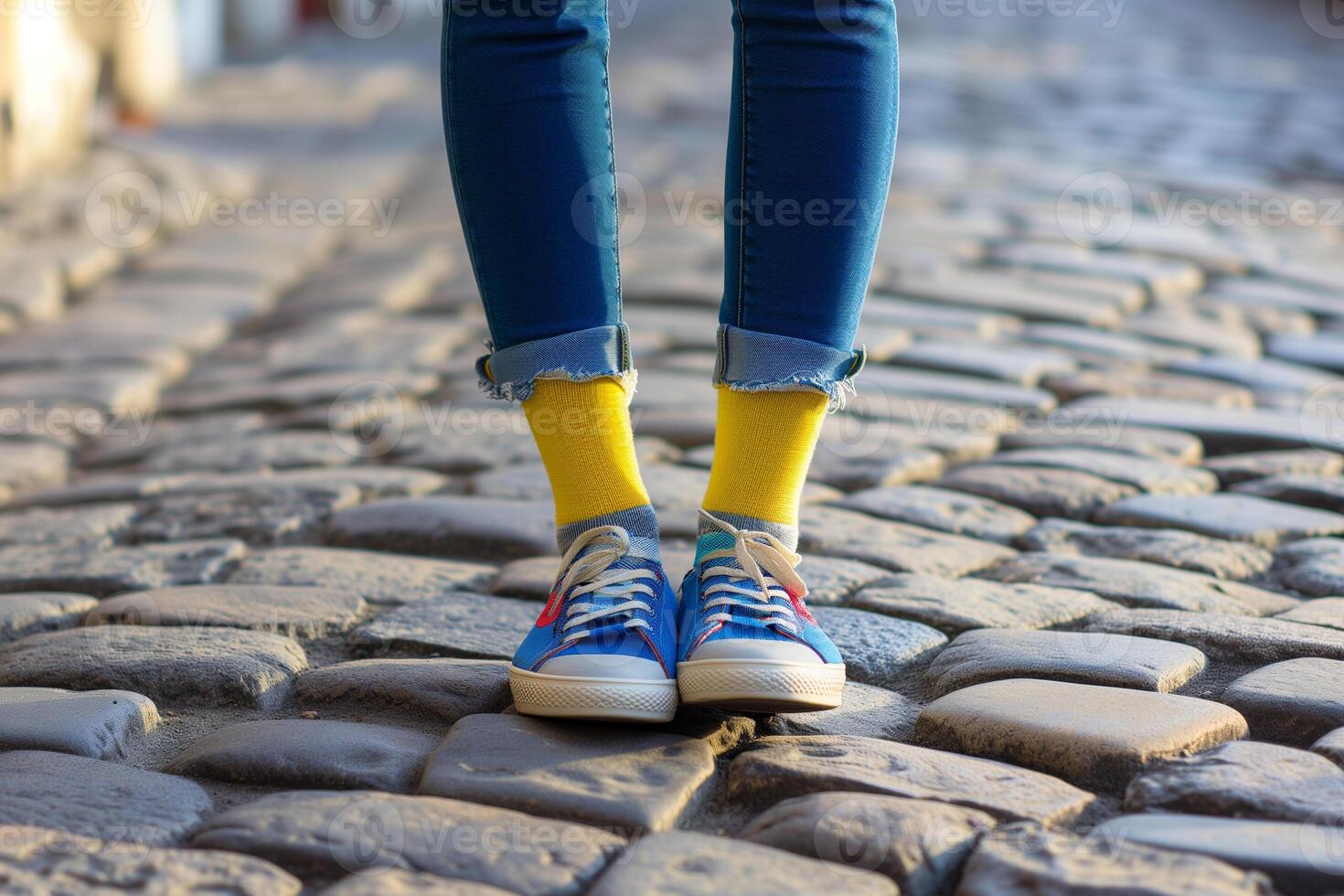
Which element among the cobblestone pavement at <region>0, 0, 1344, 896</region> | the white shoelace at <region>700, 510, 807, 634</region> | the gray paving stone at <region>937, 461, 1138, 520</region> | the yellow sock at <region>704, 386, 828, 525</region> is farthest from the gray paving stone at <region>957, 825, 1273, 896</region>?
the gray paving stone at <region>937, 461, 1138, 520</region>

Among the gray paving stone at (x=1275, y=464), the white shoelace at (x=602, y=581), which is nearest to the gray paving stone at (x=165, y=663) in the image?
the white shoelace at (x=602, y=581)

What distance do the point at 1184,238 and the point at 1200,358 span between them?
1362mm

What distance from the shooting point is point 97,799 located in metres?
1.22

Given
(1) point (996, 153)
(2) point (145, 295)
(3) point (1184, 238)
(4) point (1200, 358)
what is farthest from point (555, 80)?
(1) point (996, 153)

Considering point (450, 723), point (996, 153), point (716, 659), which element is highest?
point (996, 153)

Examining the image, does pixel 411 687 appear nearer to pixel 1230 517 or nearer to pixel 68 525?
pixel 68 525

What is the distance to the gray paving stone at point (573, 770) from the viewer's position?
1.20 m

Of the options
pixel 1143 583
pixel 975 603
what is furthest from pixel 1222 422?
pixel 975 603

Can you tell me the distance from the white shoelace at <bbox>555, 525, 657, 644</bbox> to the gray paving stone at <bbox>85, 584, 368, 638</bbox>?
38 centimetres

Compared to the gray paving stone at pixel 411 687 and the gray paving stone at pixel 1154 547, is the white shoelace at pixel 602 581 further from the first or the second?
the gray paving stone at pixel 1154 547

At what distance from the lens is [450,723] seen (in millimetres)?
1445

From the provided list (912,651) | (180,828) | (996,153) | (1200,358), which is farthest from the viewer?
(996,153)

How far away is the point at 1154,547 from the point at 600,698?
98 centimetres

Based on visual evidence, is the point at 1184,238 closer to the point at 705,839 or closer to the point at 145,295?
the point at 145,295
